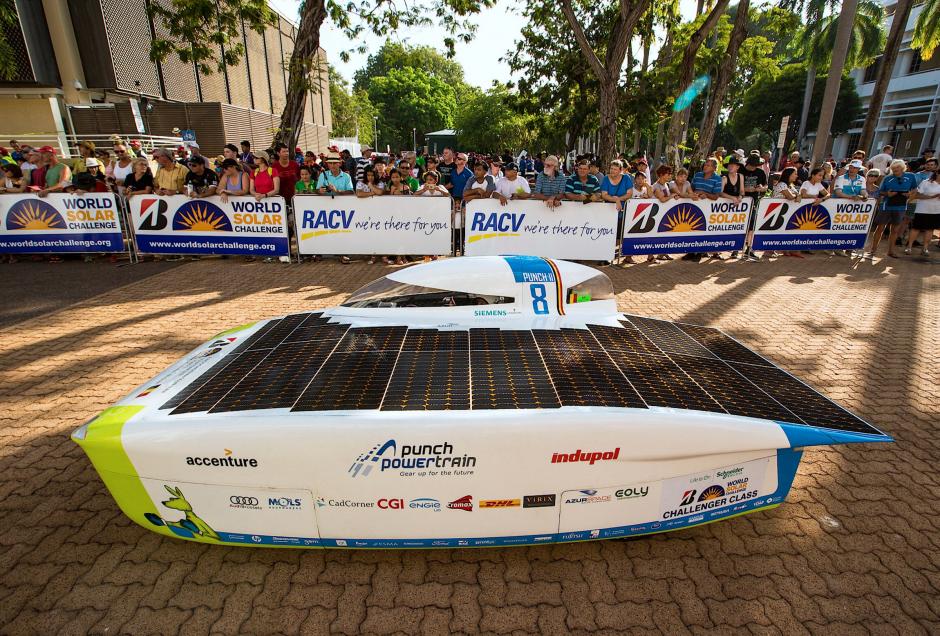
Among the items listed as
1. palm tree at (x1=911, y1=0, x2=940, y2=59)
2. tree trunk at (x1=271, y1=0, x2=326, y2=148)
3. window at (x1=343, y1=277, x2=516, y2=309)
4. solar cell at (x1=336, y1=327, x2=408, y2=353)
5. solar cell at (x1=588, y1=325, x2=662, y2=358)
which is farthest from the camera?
palm tree at (x1=911, y1=0, x2=940, y2=59)

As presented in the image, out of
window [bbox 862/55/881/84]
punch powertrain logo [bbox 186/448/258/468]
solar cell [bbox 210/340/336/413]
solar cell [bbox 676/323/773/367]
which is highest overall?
window [bbox 862/55/881/84]

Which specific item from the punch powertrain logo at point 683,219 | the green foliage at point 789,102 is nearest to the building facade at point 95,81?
the punch powertrain logo at point 683,219

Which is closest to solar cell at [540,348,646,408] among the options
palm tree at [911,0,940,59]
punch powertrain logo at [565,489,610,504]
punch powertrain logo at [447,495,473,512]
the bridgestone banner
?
punch powertrain logo at [565,489,610,504]

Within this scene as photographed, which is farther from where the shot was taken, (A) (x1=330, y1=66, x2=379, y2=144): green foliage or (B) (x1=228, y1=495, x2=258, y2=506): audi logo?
(A) (x1=330, y1=66, x2=379, y2=144): green foliage

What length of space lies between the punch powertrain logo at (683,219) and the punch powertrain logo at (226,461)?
28.7ft

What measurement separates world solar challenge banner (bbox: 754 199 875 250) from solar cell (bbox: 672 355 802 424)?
7957 millimetres

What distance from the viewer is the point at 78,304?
6.98m

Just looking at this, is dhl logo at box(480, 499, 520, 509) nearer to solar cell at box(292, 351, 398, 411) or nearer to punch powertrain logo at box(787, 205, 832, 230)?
solar cell at box(292, 351, 398, 411)

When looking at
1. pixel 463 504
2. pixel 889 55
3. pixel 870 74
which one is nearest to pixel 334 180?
pixel 463 504

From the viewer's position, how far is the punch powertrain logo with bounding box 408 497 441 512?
261 centimetres

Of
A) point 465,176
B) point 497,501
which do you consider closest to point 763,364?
point 497,501

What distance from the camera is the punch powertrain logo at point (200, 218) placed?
895cm

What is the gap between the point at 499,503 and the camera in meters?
2.63

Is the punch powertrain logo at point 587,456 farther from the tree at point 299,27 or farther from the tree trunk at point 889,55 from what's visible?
the tree trunk at point 889,55
